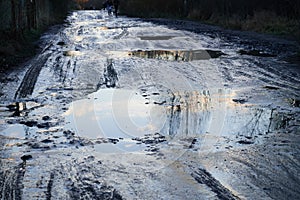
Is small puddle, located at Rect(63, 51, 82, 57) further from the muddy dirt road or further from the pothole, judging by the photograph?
the pothole

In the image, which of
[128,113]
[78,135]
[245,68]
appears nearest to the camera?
[78,135]

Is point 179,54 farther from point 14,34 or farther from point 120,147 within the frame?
point 120,147

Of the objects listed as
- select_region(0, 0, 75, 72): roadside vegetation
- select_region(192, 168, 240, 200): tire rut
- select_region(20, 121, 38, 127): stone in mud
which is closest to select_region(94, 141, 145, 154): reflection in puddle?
select_region(192, 168, 240, 200): tire rut

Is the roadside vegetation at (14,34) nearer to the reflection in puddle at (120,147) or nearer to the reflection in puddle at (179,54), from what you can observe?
the reflection in puddle at (179,54)

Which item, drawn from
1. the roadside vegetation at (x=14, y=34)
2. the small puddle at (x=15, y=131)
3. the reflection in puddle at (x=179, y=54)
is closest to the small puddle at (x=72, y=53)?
the roadside vegetation at (x=14, y=34)

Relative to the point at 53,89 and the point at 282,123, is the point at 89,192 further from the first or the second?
the point at 53,89

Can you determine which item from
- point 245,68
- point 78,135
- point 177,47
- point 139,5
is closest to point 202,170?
point 78,135

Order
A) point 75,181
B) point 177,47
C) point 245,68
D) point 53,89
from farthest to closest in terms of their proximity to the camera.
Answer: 1. point 177,47
2. point 245,68
3. point 53,89
4. point 75,181
